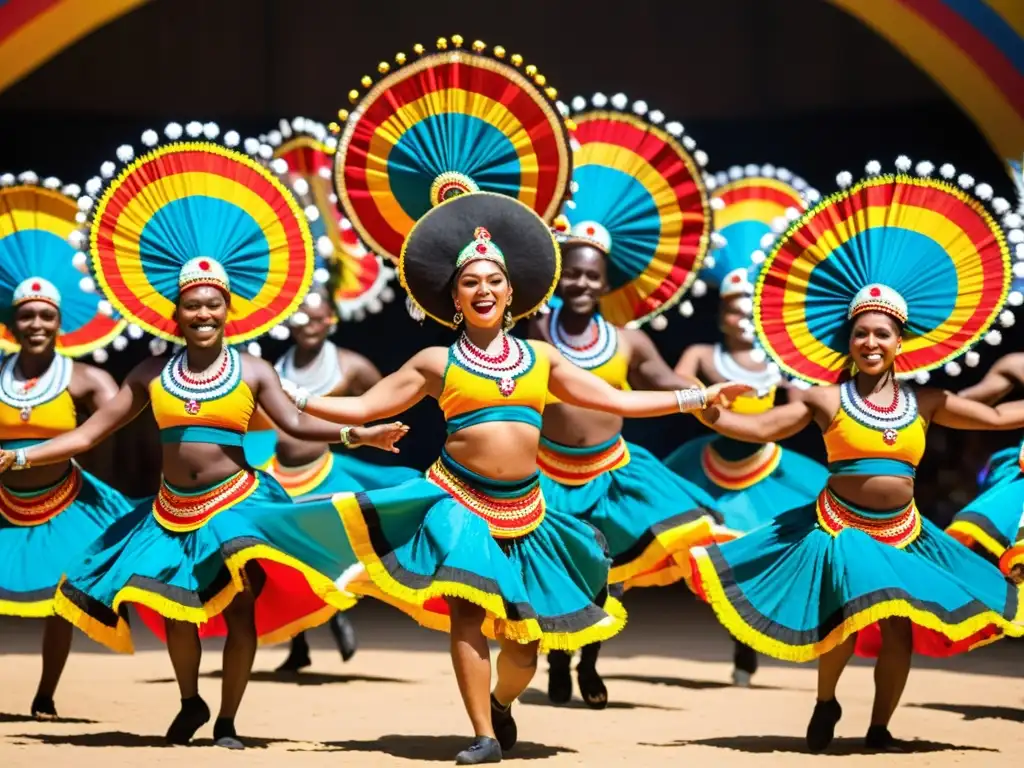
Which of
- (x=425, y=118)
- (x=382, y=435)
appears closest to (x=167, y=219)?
(x=425, y=118)

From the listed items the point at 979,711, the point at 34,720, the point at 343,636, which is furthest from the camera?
the point at 343,636

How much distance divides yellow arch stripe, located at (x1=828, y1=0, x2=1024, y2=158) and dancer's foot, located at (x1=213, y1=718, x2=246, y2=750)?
522 centimetres

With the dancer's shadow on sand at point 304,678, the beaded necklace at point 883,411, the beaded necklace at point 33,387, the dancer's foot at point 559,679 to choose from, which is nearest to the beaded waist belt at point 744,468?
the dancer's foot at point 559,679

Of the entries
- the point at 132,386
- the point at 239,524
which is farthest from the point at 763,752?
the point at 132,386

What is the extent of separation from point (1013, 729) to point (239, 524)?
2867 millimetres

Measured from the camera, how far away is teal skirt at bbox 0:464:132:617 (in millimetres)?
6777

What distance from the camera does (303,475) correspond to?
855 centimetres

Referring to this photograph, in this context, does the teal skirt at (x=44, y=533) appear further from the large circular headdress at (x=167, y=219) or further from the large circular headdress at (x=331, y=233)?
the large circular headdress at (x=331, y=233)

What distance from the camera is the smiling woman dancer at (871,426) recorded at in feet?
19.5

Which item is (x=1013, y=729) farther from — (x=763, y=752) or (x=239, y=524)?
(x=239, y=524)

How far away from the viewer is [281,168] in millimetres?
6520

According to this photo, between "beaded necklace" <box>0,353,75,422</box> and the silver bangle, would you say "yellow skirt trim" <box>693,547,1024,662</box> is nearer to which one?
the silver bangle

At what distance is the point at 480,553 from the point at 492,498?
24 centimetres

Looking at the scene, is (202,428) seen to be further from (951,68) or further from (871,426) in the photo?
(951,68)
